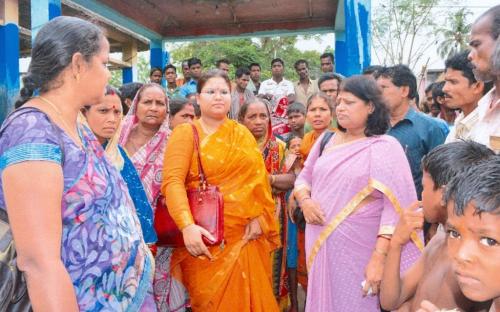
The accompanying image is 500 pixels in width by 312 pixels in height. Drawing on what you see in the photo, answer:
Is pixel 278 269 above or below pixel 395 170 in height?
below

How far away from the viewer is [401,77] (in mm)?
3555

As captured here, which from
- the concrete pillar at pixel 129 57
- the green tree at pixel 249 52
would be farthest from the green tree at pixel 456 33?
the concrete pillar at pixel 129 57

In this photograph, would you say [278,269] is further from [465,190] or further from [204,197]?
[465,190]

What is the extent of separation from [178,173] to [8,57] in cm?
496

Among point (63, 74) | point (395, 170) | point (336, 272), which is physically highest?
point (63, 74)

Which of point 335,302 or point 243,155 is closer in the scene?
point 335,302

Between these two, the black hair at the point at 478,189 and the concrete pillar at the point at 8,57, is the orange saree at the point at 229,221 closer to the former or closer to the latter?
the black hair at the point at 478,189

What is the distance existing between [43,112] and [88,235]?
0.41m

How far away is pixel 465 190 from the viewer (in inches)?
48.8

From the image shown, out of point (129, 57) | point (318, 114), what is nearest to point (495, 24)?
point (318, 114)

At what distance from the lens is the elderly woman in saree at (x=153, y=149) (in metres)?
3.22

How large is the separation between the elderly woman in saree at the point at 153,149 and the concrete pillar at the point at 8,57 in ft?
12.5

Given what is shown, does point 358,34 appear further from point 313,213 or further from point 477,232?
point 477,232

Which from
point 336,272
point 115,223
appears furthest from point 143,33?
point 115,223
